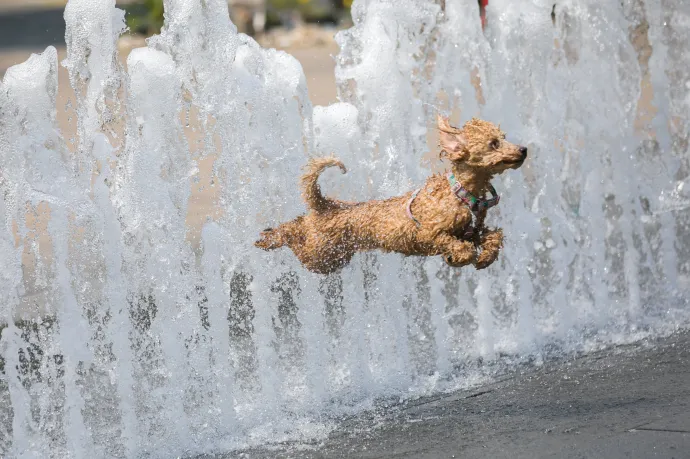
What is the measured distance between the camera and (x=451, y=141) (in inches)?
174

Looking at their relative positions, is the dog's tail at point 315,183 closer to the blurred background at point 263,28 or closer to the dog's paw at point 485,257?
the dog's paw at point 485,257

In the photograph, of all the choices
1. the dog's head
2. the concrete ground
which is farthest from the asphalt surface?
the concrete ground

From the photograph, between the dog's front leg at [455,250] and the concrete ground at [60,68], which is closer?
the dog's front leg at [455,250]

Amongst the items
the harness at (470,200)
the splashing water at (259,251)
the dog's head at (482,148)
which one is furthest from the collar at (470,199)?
the splashing water at (259,251)

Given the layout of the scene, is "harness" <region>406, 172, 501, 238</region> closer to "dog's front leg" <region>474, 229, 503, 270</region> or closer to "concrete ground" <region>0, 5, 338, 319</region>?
"dog's front leg" <region>474, 229, 503, 270</region>

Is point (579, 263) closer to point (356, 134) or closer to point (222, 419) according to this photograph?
point (356, 134)

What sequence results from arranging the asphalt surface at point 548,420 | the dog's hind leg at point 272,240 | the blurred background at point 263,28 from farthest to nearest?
the blurred background at point 263,28 → the dog's hind leg at point 272,240 → the asphalt surface at point 548,420

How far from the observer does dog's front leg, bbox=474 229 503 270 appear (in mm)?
4410

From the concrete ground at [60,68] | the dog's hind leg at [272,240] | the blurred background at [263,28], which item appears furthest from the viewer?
the blurred background at [263,28]

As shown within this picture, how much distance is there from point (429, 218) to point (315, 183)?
62 cm

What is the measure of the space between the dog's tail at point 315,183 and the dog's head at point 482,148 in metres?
0.57

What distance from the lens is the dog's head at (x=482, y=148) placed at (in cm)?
427

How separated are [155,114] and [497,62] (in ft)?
7.49

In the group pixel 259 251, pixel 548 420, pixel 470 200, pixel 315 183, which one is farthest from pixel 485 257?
pixel 259 251
